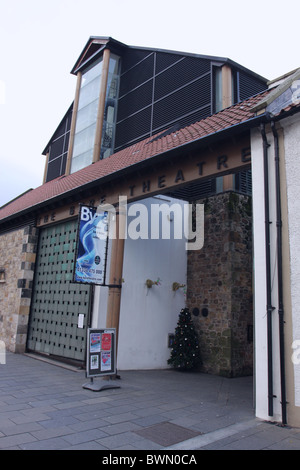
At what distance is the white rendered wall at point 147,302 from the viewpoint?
966cm

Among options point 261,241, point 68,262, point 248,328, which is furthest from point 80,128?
point 261,241

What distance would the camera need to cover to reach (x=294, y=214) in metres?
5.29

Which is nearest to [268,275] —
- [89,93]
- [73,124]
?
[89,93]

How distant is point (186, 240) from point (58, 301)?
4.40 m

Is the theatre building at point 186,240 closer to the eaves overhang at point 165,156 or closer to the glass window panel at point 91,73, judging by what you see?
the eaves overhang at point 165,156

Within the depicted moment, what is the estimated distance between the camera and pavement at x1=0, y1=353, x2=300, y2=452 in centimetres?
414

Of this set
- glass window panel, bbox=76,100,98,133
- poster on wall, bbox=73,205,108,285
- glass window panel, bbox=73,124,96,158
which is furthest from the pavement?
glass window panel, bbox=76,100,98,133

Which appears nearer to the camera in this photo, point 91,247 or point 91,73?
point 91,247

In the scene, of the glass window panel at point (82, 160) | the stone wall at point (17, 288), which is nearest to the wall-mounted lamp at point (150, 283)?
the stone wall at point (17, 288)

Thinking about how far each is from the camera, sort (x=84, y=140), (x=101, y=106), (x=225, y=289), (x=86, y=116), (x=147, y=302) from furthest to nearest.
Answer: (x=86, y=116) < (x=84, y=140) < (x=101, y=106) < (x=147, y=302) < (x=225, y=289)

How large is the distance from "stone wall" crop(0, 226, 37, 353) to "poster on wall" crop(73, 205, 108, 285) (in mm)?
4882

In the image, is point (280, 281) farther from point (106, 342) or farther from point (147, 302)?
point (147, 302)

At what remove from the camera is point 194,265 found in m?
11.2
